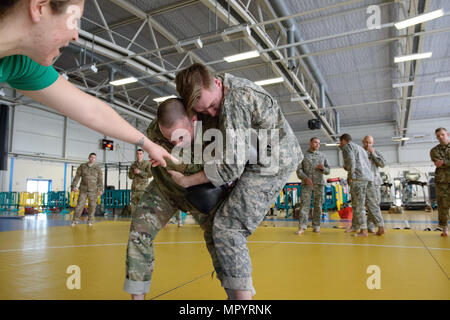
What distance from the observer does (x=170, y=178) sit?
1.58 meters

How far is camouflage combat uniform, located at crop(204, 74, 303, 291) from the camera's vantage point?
52.2 inches

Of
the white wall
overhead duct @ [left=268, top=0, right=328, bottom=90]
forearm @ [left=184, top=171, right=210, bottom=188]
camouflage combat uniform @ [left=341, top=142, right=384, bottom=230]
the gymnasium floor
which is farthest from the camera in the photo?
the white wall

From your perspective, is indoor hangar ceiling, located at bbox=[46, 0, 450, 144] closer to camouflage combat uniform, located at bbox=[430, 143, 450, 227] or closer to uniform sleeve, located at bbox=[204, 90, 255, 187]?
camouflage combat uniform, located at bbox=[430, 143, 450, 227]

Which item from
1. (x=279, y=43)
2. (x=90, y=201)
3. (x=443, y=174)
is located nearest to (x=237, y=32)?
(x=279, y=43)

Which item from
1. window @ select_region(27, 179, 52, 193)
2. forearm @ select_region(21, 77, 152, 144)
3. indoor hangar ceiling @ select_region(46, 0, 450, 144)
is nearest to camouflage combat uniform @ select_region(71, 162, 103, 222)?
indoor hangar ceiling @ select_region(46, 0, 450, 144)

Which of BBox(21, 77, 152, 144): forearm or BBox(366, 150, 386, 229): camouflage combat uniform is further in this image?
BBox(366, 150, 386, 229): camouflage combat uniform

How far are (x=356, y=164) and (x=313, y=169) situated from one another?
987 millimetres

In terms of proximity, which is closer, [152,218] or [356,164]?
[152,218]

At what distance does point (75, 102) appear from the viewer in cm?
118

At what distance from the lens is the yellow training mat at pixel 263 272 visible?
1.86 metres

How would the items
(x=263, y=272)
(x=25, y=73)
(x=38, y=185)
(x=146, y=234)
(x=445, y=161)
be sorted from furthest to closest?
(x=38, y=185), (x=445, y=161), (x=263, y=272), (x=146, y=234), (x=25, y=73)

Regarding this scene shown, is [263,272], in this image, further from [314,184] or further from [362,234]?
[314,184]

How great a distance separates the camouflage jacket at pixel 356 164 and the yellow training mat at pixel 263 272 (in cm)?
154

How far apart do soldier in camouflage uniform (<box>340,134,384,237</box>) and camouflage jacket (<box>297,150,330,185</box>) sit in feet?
2.49
